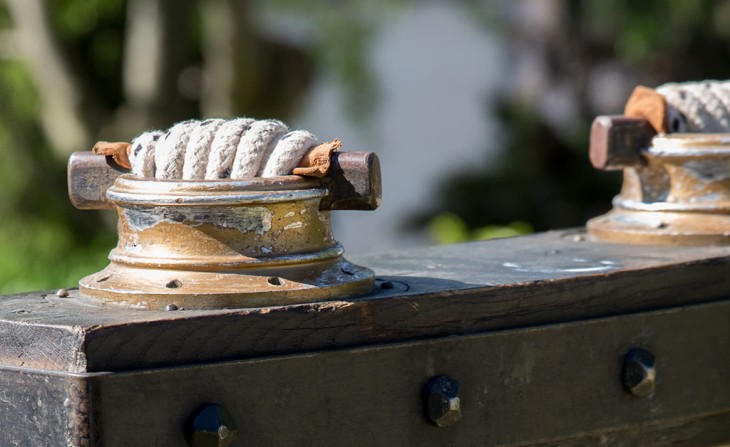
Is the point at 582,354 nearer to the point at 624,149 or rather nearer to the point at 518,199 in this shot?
the point at 624,149

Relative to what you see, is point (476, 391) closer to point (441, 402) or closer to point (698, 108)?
point (441, 402)

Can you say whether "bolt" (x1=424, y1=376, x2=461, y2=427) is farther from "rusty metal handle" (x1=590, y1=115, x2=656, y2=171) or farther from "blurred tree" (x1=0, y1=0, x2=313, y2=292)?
"blurred tree" (x1=0, y1=0, x2=313, y2=292)

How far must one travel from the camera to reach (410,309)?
1.83 meters

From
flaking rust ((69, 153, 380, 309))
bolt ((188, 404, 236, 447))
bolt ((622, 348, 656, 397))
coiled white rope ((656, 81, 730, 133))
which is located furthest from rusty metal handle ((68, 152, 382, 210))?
coiled white rope ((656, 81, 730, 133))

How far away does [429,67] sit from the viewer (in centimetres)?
846

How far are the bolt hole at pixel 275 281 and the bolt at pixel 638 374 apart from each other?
2.16 ft

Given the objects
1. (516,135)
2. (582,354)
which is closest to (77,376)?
(582,354)

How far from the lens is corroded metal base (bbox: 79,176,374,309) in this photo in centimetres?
174

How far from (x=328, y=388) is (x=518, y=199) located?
232 inches

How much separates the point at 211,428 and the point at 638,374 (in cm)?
82

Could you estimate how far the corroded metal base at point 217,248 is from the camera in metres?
1.74

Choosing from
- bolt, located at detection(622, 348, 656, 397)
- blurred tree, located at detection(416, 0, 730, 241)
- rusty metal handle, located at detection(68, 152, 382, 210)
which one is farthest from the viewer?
blurred tree, located at detection(416, 0, 730, 241)

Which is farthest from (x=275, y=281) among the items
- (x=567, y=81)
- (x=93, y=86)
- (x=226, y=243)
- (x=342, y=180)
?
(x=567, y=81)

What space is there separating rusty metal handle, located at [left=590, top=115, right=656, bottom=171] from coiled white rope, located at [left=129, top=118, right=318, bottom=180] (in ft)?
2.62
